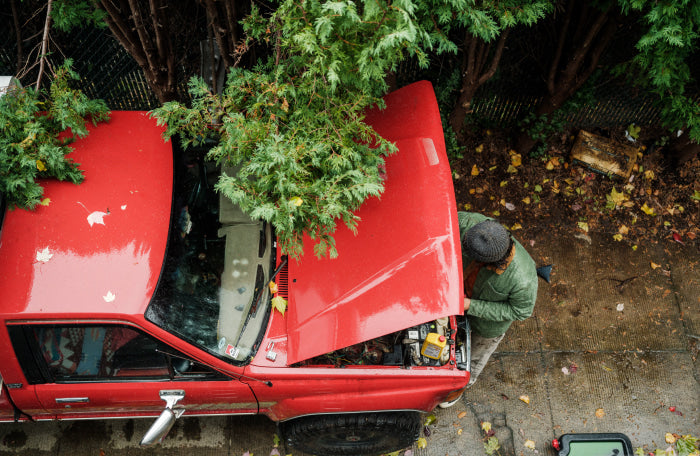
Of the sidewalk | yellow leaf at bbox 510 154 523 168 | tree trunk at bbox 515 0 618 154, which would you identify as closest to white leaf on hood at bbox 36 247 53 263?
the sidewalk

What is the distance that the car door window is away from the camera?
9.61 feet

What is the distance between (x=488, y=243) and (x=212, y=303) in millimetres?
1879

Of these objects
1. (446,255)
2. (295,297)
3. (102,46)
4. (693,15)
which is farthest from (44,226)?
(693,15)

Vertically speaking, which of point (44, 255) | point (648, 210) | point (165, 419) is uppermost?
point (648, 210)

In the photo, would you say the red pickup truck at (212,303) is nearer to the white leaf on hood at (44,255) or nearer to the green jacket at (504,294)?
the white leaf on hood at (44,255)

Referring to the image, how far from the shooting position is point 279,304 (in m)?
3.33

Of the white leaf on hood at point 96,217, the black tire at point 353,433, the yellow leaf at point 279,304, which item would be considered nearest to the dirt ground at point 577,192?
the black tire at point 353,433

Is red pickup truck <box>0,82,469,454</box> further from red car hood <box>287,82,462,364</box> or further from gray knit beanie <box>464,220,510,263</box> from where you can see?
gray knit beanie <box>464,220,510,263</box>

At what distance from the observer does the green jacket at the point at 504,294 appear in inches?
133

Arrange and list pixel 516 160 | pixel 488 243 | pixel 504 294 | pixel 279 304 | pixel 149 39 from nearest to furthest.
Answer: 1. pixel 488 243
2. pixel 279 304
3. pixel 504 294
4. pixel 149 39
5. pixel 516 160

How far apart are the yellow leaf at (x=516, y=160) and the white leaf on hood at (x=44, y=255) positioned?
4695 mm

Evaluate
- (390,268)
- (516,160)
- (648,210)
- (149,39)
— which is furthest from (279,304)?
(648,210)

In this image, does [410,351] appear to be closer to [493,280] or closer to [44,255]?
[493,280]

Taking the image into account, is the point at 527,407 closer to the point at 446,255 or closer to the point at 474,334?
the point at 474,334
